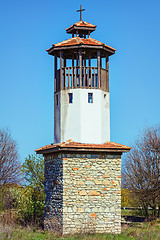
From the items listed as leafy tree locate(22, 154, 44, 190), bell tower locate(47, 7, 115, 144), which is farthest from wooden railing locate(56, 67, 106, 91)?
leafy tree locate(22, 154, 44, 190)

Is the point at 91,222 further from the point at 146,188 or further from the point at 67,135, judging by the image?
the point at 146,188

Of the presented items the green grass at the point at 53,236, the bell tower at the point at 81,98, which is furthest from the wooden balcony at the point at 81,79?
the green grass at the point at 53,236

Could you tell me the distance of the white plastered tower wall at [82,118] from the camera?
2200 centimetres

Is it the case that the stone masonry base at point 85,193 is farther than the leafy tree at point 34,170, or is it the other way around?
the leafy tree at point 34,170

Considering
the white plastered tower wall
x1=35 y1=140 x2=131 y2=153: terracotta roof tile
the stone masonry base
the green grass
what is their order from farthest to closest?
1. the white plastered tower wall
2. x1=35 y1=140 x2=131 y2=153: terracotta roof tile
3. the stone masonry base
4. the green grass

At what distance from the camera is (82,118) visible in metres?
22.0

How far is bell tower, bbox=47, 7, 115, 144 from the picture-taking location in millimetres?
22094

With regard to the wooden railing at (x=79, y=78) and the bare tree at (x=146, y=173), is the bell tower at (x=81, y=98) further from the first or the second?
the bare tree at (x=146, y=173)

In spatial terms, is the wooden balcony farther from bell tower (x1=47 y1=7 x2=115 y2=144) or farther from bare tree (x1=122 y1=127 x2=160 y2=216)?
bare tree (x1=122 y1=127 x2=160 y2=216)

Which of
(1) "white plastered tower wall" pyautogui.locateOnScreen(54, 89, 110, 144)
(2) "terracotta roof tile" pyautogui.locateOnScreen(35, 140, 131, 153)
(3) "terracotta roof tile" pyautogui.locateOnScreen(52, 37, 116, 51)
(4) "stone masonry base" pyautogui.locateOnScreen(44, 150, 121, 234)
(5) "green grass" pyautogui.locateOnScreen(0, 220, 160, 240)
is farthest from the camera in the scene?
(3) "terracotta roof tile" pyautogui.locateOnScreen(52, 37, 116, 51)

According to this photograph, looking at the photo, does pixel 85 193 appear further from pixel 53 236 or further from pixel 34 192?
pixel 34 192

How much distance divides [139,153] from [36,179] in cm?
844

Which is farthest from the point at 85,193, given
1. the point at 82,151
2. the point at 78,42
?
the point at 78,42

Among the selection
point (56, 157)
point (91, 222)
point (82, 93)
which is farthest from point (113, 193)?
point (82, 93)
